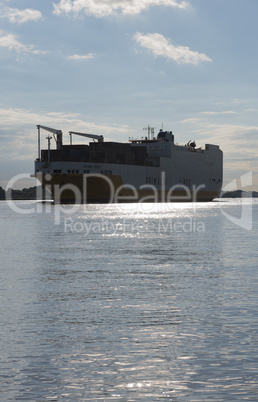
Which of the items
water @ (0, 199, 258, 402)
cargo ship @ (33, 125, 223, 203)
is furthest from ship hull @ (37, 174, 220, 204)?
water @ (0, 199, 258, 402)

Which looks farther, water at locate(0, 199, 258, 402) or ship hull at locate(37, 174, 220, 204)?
ship hull at locate(37, 174, 220, 204)

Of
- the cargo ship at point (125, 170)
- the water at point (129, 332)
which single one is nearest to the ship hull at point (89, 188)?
the cargo ship at point (125, 170)

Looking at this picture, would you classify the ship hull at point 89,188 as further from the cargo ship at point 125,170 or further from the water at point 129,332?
the water at point 129,332

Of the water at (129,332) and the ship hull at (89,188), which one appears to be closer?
the water at (129,332)

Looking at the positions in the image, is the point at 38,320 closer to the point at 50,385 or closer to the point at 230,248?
the point at 50,385

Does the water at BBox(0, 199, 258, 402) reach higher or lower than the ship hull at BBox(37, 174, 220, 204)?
lower

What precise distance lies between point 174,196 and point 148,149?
17219 mm

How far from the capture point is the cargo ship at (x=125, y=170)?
4793 inches

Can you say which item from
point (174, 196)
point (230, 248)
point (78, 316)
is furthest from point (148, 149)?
point (78, 316)

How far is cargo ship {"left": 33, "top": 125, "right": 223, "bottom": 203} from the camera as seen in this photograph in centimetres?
12175

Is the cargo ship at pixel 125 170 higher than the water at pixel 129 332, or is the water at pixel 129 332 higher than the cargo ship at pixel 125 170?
the cargo ship at pixel 125 170

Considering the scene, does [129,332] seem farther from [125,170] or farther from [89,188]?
[125,170]

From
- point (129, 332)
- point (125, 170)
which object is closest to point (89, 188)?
point (125, 170)

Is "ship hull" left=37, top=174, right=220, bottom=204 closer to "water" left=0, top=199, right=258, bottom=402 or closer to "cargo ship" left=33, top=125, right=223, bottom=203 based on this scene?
"cargo ship" left=33, top=125, right=223, bottom=203
